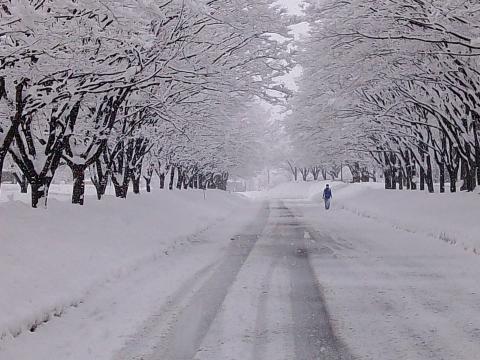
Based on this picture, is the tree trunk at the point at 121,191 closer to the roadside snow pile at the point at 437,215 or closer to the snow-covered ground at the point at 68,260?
the snow-covered ground at the point at 68,260

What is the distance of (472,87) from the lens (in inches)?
645

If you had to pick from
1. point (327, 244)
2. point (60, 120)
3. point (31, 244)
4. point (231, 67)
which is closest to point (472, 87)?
point (327, 244)

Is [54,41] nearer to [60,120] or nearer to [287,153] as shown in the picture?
[60,120]

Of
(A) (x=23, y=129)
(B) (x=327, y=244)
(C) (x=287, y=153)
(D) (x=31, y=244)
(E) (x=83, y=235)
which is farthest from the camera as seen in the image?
(C) (x=287, y=153)

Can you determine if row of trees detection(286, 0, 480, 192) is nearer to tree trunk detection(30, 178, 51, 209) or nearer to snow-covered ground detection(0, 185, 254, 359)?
snow-covered ground detection(0, 185, 254, 359)

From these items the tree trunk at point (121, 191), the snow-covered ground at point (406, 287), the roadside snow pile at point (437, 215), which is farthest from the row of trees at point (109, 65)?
the roadside snow pile at point (437, 215)

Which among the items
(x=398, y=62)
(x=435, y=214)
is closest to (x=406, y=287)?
(x=398, y=62)

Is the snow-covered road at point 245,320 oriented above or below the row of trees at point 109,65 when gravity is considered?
below

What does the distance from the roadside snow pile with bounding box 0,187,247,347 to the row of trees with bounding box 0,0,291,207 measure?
1.52 m

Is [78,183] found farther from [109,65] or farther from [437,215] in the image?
[437,215]

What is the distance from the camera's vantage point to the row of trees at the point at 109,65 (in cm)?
838

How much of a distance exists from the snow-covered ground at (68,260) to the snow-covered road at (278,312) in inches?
3.9

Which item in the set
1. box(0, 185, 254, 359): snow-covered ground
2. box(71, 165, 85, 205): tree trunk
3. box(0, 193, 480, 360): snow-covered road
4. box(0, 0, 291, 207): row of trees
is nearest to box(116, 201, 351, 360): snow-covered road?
box(0, 193, 480, 360): snow-covered road

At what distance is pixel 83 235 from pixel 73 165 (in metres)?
4.90
